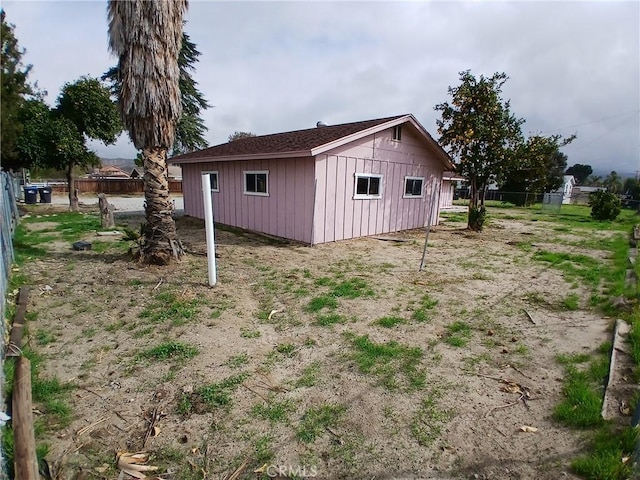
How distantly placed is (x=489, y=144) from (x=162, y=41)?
1105cm

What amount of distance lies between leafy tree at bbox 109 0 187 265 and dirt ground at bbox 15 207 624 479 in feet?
3.08

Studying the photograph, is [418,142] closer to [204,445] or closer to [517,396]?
[517,396]

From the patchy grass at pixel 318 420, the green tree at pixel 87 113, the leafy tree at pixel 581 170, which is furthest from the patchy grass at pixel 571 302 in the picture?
the leafy tree at pixel 581 170

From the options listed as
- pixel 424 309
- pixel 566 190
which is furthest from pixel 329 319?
pixel 566 190

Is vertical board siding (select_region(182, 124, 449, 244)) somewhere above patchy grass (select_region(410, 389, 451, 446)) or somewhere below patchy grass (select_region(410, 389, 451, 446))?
above

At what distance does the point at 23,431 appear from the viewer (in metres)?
2.23

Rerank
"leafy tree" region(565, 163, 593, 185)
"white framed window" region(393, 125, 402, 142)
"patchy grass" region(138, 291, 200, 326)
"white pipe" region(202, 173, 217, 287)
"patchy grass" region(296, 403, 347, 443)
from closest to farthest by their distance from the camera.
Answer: "patchy grass" region(296, 403, 347, 443) → "patchy grass" region(138, 291, 200, 326) → "white pipe" region(202, 173, 217, 287) → "white framed window" region(393, 125, 402, 142) → "leafy tree" region(565, 163, 593, 185)

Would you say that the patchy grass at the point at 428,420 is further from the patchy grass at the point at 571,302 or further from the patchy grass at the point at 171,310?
the patchy grass at the point at 571,302

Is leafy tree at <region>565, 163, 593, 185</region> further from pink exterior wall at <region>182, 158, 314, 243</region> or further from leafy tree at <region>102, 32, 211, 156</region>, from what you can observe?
pink exterior wall at <region>182, 158, 314, 243</region>

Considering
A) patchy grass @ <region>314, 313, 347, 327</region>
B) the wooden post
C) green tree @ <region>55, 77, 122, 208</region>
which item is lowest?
patchy grass @ <region>314, 313, 347, 327</region>

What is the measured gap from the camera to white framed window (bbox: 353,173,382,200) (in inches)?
400

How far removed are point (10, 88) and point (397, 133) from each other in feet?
50.3

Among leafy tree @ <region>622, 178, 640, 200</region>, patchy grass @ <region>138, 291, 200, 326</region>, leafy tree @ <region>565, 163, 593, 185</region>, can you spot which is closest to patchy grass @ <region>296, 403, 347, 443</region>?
patchy grass @ <region>138, 291, 200, 326</region>

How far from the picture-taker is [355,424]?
2.65m
